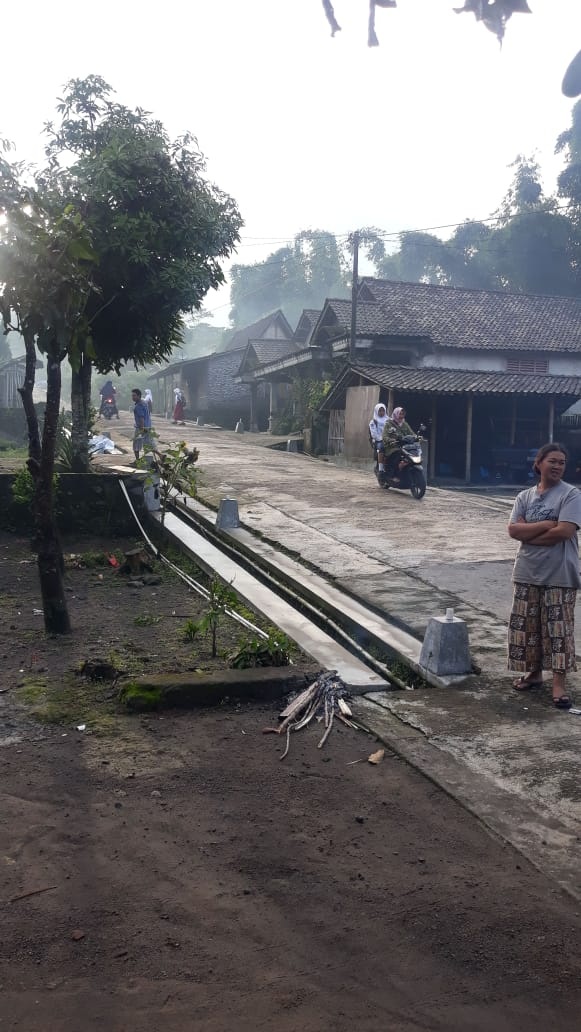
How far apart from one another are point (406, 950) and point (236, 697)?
2.75 m

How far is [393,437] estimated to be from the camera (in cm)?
1638

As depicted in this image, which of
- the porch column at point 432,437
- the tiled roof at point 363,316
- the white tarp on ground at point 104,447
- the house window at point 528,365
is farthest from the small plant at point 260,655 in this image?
the house window at point 528,365

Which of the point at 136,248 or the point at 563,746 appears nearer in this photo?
the point at 563,746

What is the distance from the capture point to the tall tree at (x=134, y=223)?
12.9m

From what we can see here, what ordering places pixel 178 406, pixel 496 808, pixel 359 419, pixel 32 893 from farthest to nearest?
1. pixel 178 406
2. pixel 359 419
3. pixel 496 808
4. pixel 32 893

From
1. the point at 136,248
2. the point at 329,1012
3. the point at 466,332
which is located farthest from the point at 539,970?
the point at 466,332

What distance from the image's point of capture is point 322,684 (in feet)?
18.8

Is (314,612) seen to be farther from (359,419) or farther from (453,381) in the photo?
(359,419)

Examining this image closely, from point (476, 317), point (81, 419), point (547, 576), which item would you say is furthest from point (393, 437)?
point (476, 317)

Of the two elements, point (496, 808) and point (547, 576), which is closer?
point (496, 808)

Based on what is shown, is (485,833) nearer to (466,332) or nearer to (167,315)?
(167,315)

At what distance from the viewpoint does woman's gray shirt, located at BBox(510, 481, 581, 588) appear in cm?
548

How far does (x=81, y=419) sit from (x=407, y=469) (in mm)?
6143

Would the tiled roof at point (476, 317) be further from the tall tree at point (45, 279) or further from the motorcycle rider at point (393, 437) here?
the tall tree at point (45, 279)
